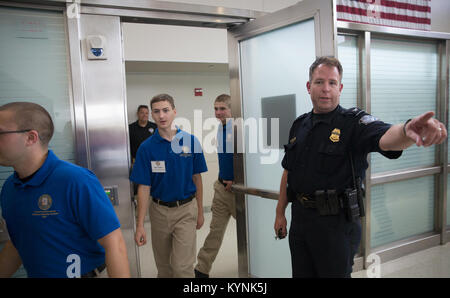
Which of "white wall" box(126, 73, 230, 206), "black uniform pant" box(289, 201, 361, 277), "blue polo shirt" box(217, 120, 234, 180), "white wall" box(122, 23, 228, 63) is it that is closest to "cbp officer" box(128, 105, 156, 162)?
"white wall" box(126, 73, 230, 206)

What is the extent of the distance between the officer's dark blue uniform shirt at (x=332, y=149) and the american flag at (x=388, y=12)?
7.37 feet

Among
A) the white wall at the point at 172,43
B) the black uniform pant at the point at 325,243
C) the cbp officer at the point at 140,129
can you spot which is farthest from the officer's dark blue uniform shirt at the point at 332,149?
the cbp officer at the point at 140,129

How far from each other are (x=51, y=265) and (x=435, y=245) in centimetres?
428

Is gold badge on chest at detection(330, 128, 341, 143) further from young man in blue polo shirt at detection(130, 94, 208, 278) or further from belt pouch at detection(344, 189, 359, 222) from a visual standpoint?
young man in blue polo shirt at detection(130, 94, 208, 278)

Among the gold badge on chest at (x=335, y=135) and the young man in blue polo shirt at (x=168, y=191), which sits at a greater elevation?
the gold badge on chest at (x=335, y=135)

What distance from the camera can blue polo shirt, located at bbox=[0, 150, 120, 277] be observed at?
50.7 inches

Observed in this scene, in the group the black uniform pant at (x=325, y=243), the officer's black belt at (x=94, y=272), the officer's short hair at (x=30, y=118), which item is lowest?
the black uniform pant at (x=325, y=243)

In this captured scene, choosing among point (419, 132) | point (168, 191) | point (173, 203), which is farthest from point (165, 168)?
point (419, 132)

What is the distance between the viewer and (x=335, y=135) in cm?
192

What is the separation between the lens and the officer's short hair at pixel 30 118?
1.29 meters

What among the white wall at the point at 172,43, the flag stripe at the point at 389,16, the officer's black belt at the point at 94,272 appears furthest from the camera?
the white wall at the point at 172,43

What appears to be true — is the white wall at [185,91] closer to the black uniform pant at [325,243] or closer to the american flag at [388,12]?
the american flag at [388,12]

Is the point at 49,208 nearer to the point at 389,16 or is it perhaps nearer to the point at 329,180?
the point at 329,180
